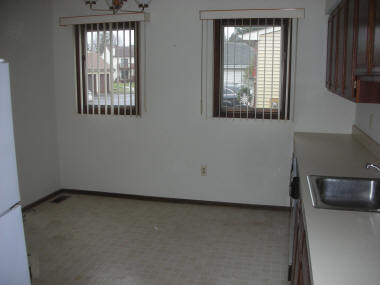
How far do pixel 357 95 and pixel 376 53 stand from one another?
0.30 meters

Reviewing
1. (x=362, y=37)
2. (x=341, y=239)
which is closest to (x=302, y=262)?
(x=341, y=239)

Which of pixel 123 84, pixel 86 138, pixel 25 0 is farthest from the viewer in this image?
pixel 86 138

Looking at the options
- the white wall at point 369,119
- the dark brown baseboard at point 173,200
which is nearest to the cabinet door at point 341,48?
the white wall at point 369,119

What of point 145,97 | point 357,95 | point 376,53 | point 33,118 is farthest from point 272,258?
point 33,118

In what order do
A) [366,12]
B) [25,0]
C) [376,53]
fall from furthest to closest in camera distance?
[25,0] < [366,12] < [376,53]

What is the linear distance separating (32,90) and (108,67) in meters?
0.88

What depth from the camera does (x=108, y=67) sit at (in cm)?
468

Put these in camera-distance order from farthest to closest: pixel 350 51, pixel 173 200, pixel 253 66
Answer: pixel 173 200, pixel 253 66, pixel 350 51

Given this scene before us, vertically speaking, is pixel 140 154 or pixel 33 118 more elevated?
pixel 33 118

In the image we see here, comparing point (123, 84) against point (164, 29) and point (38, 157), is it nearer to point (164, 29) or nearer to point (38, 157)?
point (164, 29)

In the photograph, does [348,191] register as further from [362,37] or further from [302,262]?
[362,37]

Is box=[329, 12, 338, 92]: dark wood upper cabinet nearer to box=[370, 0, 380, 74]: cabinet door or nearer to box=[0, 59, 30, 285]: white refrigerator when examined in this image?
box=[370, 0, 380, 74]: cabinet door

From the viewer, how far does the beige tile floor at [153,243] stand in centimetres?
312

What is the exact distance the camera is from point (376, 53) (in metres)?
2.00
